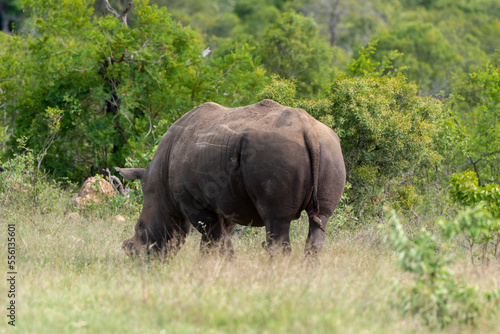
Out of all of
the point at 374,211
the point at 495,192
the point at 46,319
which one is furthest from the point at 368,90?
the point at 46,319

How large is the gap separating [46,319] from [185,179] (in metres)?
2.79

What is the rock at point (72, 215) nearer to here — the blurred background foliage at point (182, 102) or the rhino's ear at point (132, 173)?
the blurred background foliage at point (182, 102)

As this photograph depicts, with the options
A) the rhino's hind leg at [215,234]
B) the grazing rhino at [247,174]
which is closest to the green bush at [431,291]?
the grazing rhino at [247,174]

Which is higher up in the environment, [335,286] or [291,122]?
[291,122]

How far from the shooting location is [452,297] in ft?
16.9

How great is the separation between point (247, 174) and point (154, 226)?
7.19ft

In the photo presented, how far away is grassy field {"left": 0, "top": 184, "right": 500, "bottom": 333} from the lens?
4699mm

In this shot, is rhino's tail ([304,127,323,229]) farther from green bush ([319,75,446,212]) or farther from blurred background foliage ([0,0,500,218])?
green bush ([319,75,446,212])

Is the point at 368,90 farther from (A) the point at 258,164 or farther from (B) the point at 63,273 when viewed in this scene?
(B) the point at 63,273

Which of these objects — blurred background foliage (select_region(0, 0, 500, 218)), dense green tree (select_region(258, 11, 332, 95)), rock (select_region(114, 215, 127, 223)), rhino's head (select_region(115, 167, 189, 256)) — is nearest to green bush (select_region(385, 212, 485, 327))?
blurred background foliage (select_region(0, 0, 500, 218))

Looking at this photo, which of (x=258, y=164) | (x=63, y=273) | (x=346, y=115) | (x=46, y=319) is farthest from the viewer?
(x=346, y=115)

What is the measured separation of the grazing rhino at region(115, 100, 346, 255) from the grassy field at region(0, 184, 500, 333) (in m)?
0.51

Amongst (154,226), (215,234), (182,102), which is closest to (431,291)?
(215,234)

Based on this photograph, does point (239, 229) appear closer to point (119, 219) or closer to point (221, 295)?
point (119, 219)
